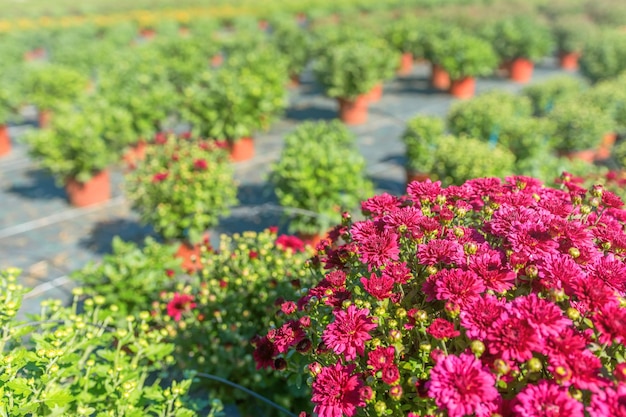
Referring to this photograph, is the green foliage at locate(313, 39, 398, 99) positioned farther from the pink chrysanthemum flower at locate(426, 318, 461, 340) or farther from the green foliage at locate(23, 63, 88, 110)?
the pink chrysanthemum flower at locate(426, 318, 461, 340)

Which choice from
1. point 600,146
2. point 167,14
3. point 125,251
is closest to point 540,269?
point 125,251

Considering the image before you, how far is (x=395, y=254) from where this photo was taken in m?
1.84

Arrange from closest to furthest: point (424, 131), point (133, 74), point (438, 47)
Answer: point (424, 131), point (133, 74), point (438, 47)

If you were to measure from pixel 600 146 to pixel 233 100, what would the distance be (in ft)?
20.9

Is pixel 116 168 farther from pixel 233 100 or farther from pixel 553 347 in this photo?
pixel 553 347

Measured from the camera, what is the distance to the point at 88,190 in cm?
682

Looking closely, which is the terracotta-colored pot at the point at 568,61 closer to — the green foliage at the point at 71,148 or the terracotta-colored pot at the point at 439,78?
the terracotta-colored pot at the point at 439,78

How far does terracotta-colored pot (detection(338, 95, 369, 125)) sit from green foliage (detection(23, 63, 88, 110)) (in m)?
5.47

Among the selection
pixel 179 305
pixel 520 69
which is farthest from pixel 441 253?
pixel 520 69

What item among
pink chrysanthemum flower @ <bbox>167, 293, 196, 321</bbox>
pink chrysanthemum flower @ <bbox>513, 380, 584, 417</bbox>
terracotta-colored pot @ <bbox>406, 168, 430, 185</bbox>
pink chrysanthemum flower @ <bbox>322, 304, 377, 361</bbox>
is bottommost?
terracotta-colored pot @ <bbox>406, 168, 430, 185</bbox>

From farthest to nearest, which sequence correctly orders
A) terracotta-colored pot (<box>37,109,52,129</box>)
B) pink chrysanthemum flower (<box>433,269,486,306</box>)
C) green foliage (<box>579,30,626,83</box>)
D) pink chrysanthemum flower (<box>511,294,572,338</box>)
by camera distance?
green foliage (<box>579,30,626,83</box>) → terracotta-colored pot (<box>37,109,52,129</box>) → pink chrysanthemum flower (<box>433,269,486,306</box>) → pink chrysanthemum flower (<box>511,294,572,338</box>)

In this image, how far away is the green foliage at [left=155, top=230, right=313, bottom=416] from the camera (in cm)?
321

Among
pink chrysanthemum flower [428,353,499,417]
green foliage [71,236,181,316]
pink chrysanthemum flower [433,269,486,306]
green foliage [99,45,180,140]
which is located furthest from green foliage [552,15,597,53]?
pink chrysanthemum flower [428,353,499,417]

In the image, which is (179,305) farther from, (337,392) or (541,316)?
(541,316)
